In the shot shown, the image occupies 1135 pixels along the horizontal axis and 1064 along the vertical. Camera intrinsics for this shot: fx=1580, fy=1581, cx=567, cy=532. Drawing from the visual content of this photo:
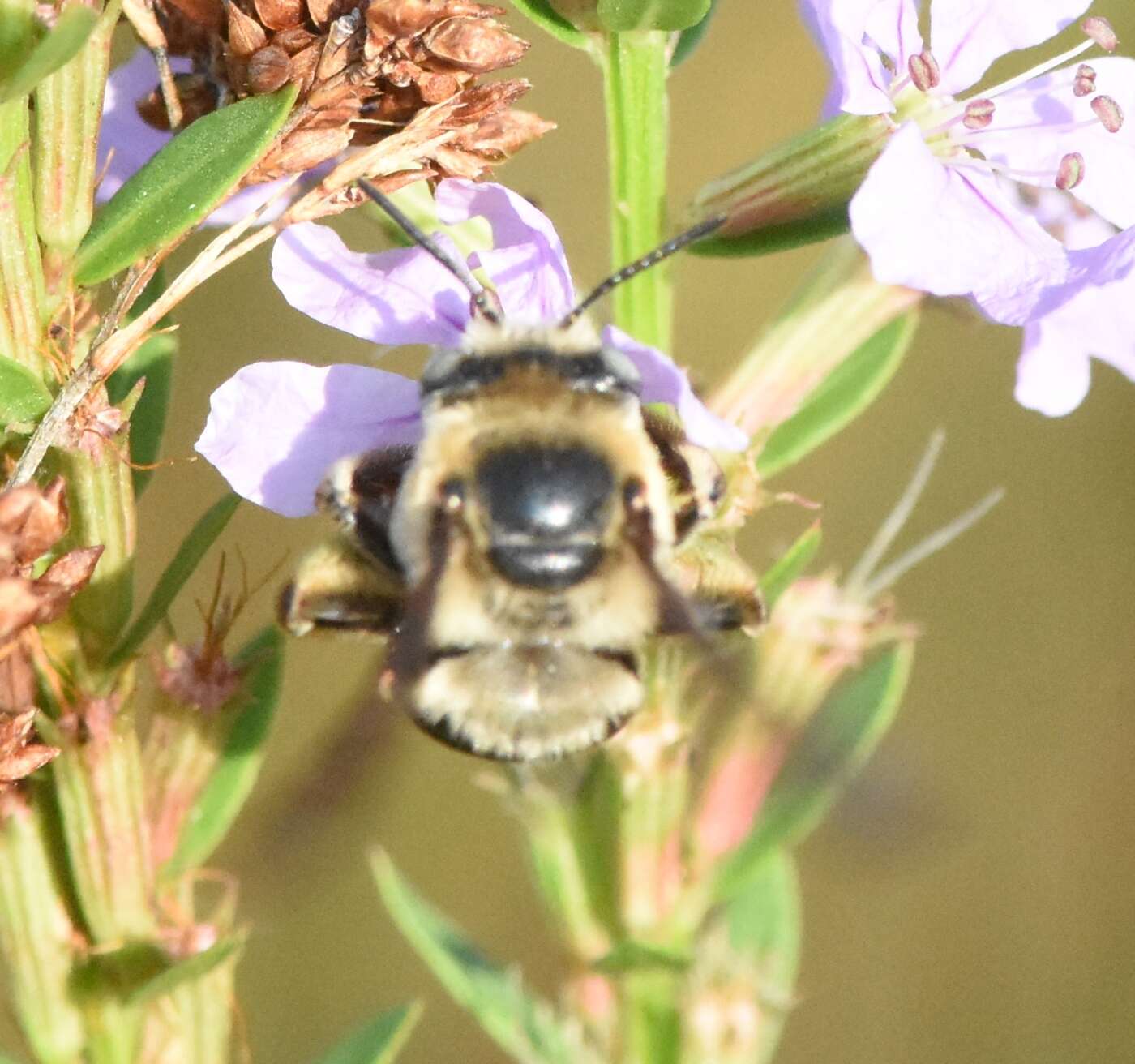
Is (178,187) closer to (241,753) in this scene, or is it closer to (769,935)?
(241,753)

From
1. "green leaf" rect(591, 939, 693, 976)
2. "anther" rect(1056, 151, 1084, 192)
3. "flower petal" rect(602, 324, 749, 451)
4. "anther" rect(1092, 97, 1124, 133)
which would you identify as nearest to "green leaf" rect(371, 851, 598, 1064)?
"green leaf" rect(591, 939, 693, 976)

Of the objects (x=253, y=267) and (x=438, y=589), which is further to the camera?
(x=253, y=267)

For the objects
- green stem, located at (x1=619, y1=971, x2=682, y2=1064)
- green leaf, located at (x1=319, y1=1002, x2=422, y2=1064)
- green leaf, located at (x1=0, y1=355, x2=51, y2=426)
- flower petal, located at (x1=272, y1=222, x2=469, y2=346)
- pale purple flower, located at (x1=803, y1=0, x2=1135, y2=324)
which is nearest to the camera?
green leaf, located at (x1=0, y1=355, x2=51, y2=426)

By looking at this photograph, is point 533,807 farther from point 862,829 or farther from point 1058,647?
point 1058,647

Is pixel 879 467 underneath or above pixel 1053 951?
above

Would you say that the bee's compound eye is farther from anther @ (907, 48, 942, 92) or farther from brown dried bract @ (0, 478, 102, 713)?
anther @ (907, 48, 942, 92)

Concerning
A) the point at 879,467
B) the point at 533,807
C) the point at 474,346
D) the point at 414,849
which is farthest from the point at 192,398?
→ the point at 474,346

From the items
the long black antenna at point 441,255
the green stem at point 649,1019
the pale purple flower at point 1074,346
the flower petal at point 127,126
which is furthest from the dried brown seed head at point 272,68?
the green stem at point 649,1019
